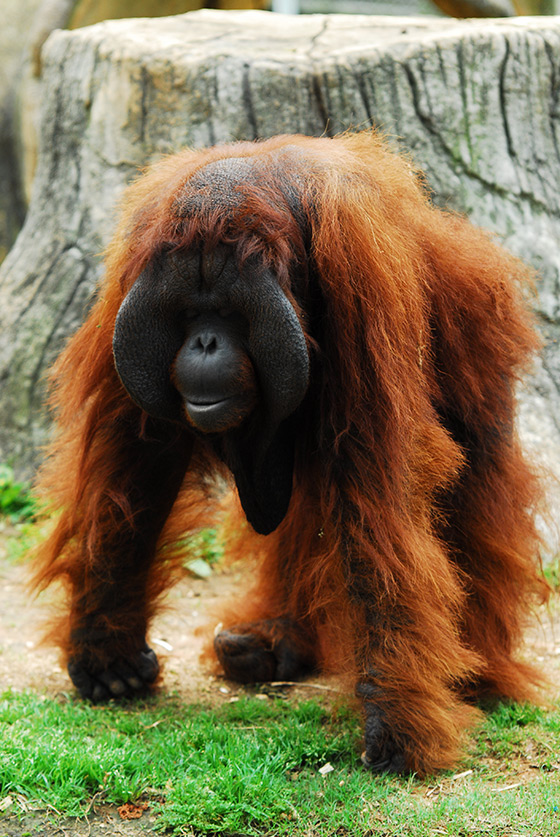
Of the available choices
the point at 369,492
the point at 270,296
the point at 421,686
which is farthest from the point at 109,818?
the point at 270,296

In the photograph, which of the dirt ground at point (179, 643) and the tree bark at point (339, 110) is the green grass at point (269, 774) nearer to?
the dirt ground at point (179, 643)

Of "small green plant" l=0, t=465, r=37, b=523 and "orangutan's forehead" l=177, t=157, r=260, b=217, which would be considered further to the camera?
"small green plant" l=0, t=465, r=37, b=523

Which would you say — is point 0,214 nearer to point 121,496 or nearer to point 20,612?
point 20,612

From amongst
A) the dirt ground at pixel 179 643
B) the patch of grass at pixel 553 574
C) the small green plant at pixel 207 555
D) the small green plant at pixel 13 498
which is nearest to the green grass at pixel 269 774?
the dirt ground at pixel 179 643

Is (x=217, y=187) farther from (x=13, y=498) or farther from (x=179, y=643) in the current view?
(x=13, y=498)

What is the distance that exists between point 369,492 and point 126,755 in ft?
2.81

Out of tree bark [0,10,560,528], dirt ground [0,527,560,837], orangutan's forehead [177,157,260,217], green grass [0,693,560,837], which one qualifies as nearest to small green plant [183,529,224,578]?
dirt ground [0,527,560,837]

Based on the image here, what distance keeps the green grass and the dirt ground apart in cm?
15

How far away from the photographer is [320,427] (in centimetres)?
224

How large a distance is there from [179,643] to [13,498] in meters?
1.26

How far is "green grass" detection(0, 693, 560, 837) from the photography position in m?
2.02

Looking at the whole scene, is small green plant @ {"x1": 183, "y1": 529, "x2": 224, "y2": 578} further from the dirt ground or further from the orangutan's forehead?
the orangutan's forehead

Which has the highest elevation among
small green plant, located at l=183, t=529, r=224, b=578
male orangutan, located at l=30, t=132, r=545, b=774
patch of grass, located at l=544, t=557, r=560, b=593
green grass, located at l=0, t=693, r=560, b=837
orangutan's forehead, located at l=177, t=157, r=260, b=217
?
orangutan's forehead, located at l=177, t=157, r=260, b=217

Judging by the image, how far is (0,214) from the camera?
327 inches
